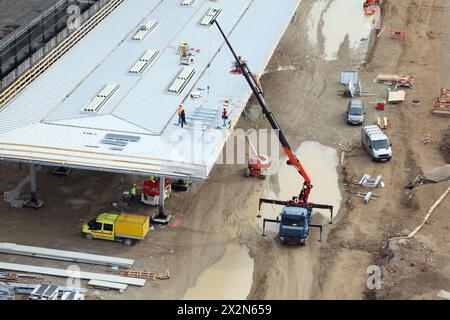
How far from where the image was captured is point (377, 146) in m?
70.2

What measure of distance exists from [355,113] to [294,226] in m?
20.7

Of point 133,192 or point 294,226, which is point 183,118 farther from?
point 294,226

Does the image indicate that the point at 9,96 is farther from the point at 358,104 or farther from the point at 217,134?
the point at 358,104

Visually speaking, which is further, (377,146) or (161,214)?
(377,146)

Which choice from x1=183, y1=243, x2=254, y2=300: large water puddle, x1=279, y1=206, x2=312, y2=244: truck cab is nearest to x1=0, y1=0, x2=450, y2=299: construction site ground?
x1=183, y1=243, x2=254, y2=300: large water puddle

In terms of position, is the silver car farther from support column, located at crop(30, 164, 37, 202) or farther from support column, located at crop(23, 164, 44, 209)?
support column, located at crop(30, 164, 37, 202)

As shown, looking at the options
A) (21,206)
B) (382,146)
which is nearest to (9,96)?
(21,206)

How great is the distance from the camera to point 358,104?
77.1 metres

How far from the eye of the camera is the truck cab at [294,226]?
191 feet

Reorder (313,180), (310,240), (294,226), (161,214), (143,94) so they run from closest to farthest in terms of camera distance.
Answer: (294,226), (310,240), (161,214), (313,180), (143,94)

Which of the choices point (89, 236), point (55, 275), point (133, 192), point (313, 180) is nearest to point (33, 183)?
point (89, 236)

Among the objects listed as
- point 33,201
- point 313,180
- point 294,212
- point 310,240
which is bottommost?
point 313,180

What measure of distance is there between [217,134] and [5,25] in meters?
30.9

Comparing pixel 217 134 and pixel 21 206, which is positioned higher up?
pixel 217 134
